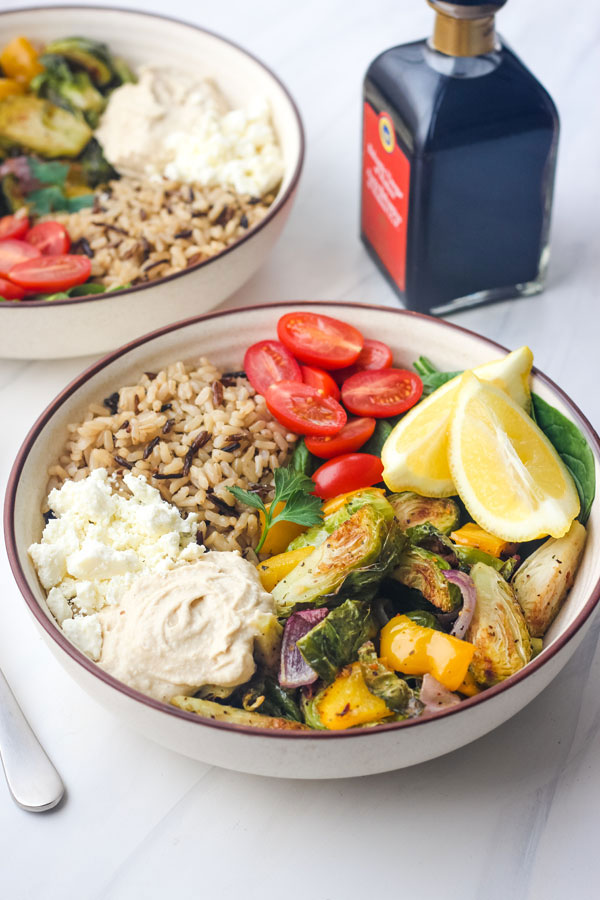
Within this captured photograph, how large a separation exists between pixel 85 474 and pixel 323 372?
1.74 ft

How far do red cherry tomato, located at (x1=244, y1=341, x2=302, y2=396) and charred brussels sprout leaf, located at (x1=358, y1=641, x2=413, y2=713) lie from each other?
0.66 m

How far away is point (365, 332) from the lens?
2.05 meters

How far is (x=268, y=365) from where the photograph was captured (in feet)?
6.52

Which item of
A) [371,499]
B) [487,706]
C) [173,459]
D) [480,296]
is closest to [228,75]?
[480,296]

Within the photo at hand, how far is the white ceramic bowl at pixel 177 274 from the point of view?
211 centimetres

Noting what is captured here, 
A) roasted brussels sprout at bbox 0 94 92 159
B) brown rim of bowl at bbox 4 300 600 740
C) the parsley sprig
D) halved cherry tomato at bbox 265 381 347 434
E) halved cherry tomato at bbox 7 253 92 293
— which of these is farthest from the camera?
roasted brussels sprout at bbox 0 94 92 159

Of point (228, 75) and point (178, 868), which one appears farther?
point (228, 75)

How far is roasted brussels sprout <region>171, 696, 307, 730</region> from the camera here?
1444 mm

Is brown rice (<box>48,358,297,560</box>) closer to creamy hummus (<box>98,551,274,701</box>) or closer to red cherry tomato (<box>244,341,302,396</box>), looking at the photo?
red cherry tomato (<box>244,341,302,396</box>)

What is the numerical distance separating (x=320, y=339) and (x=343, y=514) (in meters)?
0.42

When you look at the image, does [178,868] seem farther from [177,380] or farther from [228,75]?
[228,75]

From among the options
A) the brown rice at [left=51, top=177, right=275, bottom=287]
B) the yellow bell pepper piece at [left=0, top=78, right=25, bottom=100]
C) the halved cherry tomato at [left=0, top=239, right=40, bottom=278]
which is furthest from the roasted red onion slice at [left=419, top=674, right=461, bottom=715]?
the yellow bell pepper piece at [left=0, top=78, right=25, bottom=100]

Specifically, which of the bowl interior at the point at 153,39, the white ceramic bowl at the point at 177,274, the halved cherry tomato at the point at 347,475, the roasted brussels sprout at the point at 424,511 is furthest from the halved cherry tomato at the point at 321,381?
the bowl interior at the point at 153,39

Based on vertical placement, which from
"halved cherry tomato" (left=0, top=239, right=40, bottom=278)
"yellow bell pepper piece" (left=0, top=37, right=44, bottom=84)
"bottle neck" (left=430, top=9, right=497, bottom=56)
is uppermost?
"bottle neck" (left=430, top=9, right=497, bottom=56)
